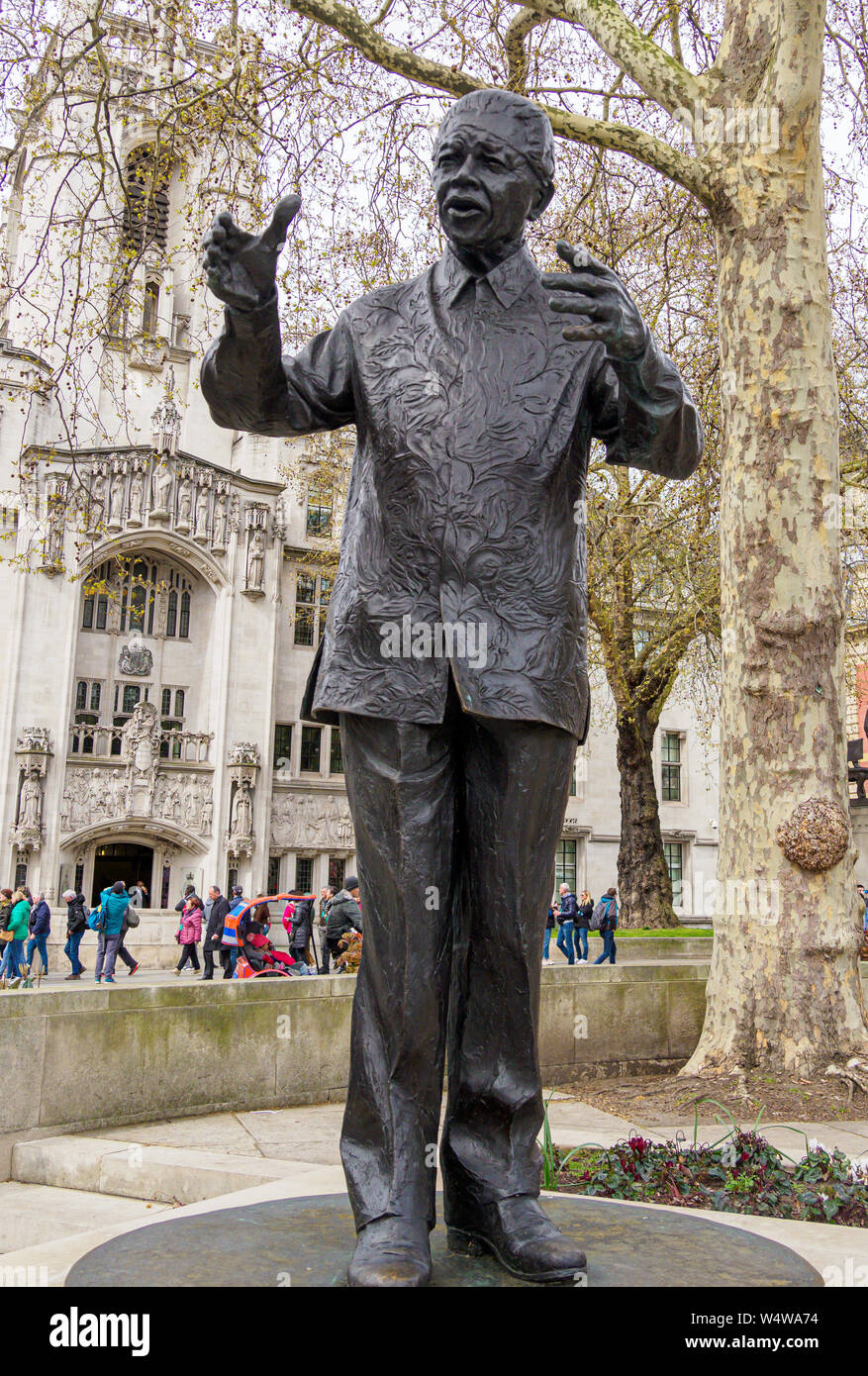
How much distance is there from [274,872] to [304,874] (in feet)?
3.00

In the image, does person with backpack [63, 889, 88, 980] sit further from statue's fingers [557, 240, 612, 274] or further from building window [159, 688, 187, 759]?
statue's fingers [557, 240, 612, 274]

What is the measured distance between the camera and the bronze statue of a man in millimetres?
2699

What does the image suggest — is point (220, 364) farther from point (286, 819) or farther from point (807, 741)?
point (286, 819)

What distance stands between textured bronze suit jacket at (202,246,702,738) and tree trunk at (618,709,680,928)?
20.1m

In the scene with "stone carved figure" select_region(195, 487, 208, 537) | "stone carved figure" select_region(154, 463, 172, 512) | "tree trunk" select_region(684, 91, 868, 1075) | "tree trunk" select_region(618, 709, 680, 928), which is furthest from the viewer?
"stone carved figure" select_region(195, 487, 208, 537)

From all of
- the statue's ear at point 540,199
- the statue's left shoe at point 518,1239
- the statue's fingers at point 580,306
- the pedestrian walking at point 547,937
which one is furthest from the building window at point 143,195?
the statue's left shoe at point 518,1239

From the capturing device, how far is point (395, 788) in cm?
275

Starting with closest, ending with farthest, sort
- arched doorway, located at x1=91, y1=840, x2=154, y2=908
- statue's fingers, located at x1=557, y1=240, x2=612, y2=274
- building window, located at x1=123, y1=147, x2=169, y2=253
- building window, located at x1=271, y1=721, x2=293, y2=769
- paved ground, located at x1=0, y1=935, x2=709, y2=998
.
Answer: statue's fingers, located at x1=557, y1=240, x2=612, y2=274 → building window, located at x1=123, y1=147, x2=169, y2=253 → paved ground, located at x1=0, y1=935, x2=709, y2=998 → arched doorway, located at x1=91, y1=840, x2=154, y2=908 → building window, located at x1=271, y1=721, x2=293, y2=769

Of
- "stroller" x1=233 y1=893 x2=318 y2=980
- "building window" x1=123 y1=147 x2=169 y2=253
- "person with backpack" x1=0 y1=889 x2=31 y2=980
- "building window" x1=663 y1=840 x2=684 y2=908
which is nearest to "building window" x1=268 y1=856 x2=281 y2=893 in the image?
"building window" x1=663 y1=840 x2=684 y2=908

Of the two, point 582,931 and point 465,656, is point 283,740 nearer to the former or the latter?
point 582,931

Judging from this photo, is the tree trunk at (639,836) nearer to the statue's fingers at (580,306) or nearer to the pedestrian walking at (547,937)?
the pedestrian walking at (547,937)

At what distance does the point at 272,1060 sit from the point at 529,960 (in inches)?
201

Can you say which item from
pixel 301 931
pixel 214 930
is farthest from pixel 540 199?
pixel 214 930

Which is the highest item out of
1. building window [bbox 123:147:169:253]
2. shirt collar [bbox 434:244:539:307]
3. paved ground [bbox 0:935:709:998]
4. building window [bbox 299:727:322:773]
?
building window [bbox 123:147:169:253]
